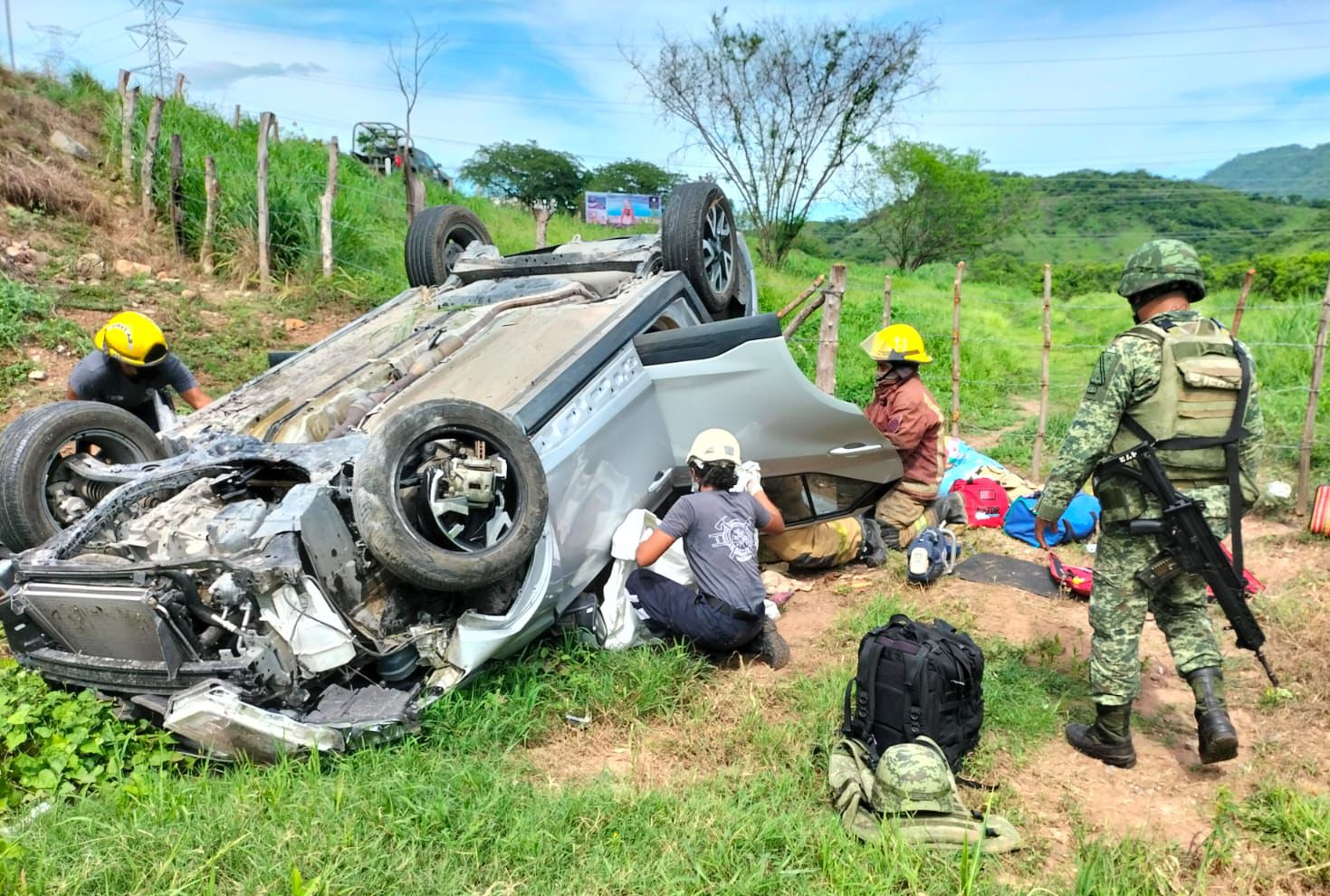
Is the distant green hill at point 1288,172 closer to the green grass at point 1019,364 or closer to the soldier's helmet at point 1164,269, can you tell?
the green grass at point 1019,364

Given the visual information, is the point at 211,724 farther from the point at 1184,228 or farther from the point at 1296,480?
the point at 1184,228

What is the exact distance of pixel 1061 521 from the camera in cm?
548

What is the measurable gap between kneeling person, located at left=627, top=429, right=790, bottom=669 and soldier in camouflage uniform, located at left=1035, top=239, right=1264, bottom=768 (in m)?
1.27

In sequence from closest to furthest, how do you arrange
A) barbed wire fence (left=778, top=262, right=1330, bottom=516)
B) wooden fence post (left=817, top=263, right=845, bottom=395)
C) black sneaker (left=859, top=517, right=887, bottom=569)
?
black sneaker (left=859, top=517, right=887, bottom=569), barbed wire fence (left=778, top=262, right=1330, bottom=516), wooden fence post (left=817, top=263, right=845, bottom=395)

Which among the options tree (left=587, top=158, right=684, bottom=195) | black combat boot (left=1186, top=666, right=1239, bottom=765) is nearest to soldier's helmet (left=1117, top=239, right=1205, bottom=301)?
black combat boot (left=1186, top=666, right=1239, bottom=765)

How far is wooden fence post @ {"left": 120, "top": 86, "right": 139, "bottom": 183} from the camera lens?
34.4ft

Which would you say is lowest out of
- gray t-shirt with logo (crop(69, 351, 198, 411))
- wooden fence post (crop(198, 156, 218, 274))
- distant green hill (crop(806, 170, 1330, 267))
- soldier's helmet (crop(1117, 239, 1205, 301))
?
gray t-shirt with logo (crop(69, 351, 198, 411))

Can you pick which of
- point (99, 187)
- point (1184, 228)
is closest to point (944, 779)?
point (99, 187)

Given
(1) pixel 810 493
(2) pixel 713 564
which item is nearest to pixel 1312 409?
(1) pixel 810 493

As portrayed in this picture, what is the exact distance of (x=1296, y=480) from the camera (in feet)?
20.1

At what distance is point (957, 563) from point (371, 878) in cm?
390

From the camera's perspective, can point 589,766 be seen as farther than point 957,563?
No

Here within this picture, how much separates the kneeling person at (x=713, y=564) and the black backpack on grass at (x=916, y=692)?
727 mm

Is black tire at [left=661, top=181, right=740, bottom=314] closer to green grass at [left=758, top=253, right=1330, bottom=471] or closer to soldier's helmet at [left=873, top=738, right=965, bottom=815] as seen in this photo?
soldier's helmet at [left=873, top=738, right=965, bottom=815]
